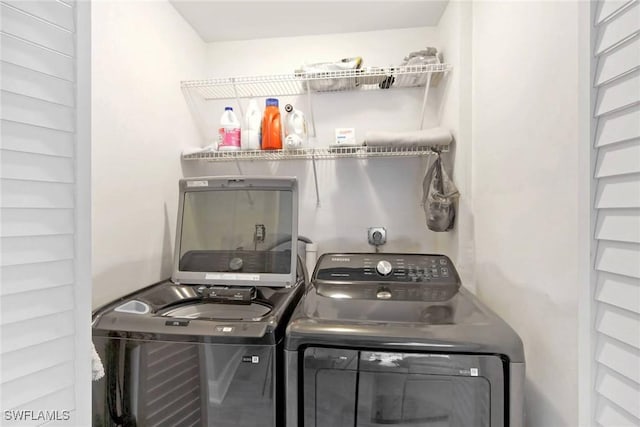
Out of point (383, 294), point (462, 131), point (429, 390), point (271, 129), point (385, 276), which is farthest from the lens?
point (271, 129)

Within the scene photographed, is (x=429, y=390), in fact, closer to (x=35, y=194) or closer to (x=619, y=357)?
(x=619, y=357)

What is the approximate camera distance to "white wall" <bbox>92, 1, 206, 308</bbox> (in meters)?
1.28

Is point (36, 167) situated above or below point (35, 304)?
above

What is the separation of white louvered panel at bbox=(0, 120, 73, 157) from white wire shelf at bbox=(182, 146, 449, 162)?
1218mm

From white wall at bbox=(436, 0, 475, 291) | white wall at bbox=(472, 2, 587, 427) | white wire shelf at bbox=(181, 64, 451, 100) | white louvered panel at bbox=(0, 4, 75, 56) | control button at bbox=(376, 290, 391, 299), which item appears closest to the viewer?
white louvered panel at bbox=(0, 4, 75, 56)

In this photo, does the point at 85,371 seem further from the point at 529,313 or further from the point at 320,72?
the point at 320,72

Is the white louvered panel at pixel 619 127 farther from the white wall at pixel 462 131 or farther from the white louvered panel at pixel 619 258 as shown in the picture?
the white wall at pixel 462 131

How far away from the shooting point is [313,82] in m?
1.85

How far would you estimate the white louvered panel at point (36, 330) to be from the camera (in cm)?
53

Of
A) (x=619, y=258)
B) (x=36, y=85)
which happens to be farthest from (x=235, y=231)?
(x=619, y=258)

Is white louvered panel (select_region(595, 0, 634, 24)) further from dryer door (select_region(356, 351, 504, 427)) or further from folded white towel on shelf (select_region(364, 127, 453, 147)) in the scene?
folded white towel on shelf (select_region(364, 127, 453, 147))

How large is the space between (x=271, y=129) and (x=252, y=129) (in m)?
0.12

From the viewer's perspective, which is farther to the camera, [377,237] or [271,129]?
[377,237]

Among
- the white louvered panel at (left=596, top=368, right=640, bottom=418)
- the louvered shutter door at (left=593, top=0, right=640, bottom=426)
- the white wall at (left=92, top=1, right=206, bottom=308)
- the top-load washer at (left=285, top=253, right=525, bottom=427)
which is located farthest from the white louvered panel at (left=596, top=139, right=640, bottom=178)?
the white wall at (left=92, top=1, right=206, bottom=308)
